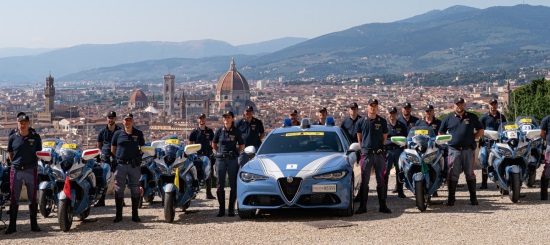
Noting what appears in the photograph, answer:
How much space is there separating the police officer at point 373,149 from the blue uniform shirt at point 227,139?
1.83 meters

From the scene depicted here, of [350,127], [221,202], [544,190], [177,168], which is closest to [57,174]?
[177,168]

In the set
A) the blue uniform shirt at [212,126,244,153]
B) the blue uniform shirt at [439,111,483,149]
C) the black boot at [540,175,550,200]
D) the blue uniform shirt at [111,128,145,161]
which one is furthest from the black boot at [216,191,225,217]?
the black boot at [540,175,550,200]

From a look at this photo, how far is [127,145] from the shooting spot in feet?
39.2

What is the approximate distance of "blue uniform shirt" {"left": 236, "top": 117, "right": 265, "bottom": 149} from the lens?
1459cm

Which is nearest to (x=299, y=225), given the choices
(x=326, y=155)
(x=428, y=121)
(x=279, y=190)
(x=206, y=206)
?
(x=279, y=190)

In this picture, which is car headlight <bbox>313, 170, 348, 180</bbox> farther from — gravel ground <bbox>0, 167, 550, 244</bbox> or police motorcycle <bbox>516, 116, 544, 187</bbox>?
police motorcycle <bbox>516, 116, 544, 187</bbox>

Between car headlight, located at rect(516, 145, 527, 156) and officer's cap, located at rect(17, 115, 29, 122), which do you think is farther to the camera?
car headlight, located at rect(516, 145, 527, 156)

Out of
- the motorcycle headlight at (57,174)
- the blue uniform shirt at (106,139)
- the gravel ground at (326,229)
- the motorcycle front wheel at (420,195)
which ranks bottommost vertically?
the gravel ground at (326,229)

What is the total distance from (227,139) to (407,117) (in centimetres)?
423

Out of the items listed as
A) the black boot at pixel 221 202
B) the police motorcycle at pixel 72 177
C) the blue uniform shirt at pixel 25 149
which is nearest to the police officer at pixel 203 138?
the black boot at pixel 221 202

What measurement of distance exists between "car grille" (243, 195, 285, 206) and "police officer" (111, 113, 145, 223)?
5.29ft

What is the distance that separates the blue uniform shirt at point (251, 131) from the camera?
14586mm

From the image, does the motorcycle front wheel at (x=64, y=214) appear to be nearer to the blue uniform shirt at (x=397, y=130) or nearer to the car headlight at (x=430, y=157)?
the car headlight at (x=430, y=157)

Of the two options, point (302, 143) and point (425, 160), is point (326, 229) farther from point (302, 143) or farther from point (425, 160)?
point (425, 160)
